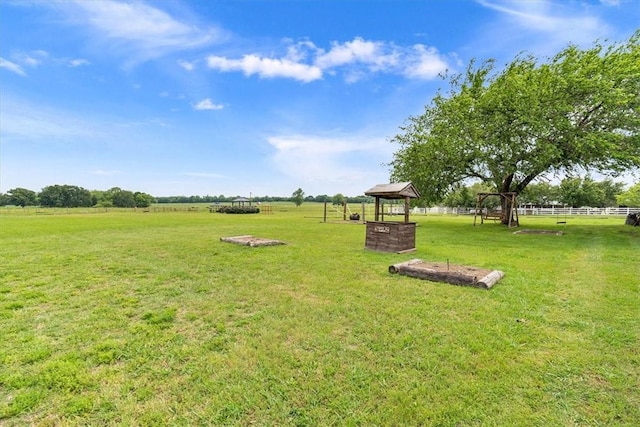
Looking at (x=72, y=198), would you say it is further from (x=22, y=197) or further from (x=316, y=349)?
(x=316, y=349)

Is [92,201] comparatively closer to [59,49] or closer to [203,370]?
[59,49]

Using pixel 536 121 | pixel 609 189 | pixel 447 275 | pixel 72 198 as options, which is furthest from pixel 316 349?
pixel 72 198

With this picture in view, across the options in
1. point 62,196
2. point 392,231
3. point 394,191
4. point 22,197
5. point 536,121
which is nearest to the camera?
point 392,231

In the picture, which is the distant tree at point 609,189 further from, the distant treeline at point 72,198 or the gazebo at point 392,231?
the gazebo at point 392,231

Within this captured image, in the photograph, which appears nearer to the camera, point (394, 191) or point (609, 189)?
point (394, 191)

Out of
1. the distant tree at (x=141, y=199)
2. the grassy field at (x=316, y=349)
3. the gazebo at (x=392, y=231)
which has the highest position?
the distant tree at (x=141, y=199)

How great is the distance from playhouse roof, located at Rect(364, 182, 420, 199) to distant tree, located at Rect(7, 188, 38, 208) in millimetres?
116696

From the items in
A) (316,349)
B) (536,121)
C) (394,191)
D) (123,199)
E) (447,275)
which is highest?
(536,121)

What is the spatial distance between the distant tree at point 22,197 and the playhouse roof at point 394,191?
116696mm

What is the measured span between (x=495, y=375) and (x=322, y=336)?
1.70 m

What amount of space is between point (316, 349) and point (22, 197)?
12080cm

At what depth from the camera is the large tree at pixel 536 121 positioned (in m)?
13.1

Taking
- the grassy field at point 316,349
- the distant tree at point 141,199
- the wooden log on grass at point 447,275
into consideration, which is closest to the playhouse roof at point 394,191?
the wooden log on grass at point 447,275

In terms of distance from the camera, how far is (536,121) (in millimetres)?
13680
